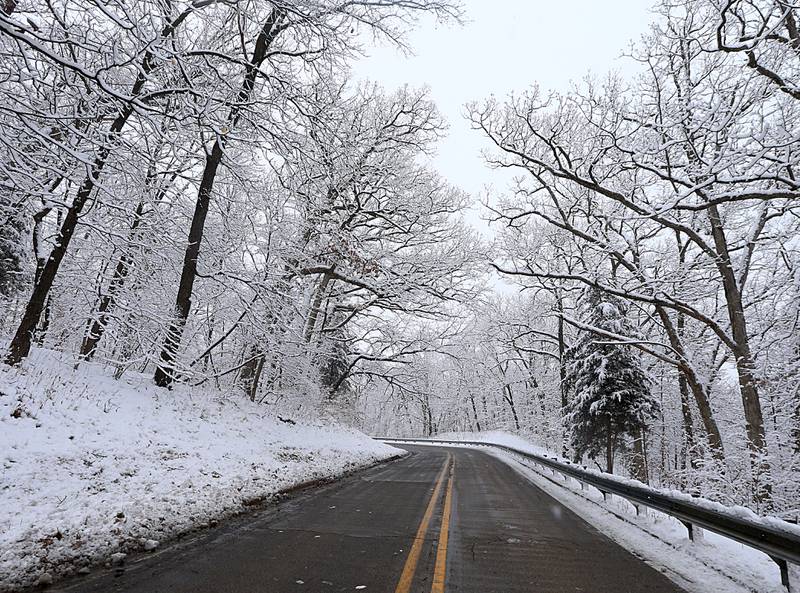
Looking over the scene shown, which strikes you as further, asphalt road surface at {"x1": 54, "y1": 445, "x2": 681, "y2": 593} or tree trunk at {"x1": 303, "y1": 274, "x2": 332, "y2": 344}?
tree trunk at {"x1": 303, "y1": 274, "x2": 332, "y2": 344}

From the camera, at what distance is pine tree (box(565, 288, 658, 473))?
21.4m

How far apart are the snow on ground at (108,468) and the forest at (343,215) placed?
129cm

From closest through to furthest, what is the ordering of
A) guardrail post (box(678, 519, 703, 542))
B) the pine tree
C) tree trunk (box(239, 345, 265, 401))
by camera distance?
Result: guardrail post (box(678, 519, 703, 542)) < tree trunk (box(239, 345, 265, 401)) < the pine tree

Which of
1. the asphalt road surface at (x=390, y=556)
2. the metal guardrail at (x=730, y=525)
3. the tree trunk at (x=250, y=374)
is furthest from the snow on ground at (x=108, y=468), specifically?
the metal guardrail at (x=730, y=525)

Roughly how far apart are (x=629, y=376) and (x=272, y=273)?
1707cm

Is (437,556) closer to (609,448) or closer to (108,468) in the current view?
(108,468)

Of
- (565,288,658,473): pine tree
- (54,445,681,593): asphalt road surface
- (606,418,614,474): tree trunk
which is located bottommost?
(54,445,681,593): asphalt road surface

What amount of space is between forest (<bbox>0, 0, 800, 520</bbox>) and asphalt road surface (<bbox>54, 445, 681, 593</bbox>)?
4.44 metres

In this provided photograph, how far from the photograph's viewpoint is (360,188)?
17.5 meters

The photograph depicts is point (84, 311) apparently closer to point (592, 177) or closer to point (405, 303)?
point (405, 303)

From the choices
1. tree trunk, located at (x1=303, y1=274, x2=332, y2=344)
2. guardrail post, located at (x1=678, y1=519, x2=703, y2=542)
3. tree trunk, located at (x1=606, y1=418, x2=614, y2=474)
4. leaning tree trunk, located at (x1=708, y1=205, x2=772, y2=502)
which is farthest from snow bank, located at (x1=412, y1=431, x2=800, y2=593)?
tree trunk, located at (x1=606, y1=418, x2=614, y2=474)

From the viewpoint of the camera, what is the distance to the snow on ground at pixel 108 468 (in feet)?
16.2

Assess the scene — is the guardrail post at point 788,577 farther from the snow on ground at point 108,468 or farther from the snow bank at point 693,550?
the snow on ground at point 108,468

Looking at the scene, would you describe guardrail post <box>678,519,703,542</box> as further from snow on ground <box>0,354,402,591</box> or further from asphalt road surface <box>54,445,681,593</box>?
snow on ground <box>0,354,402,591</box>
